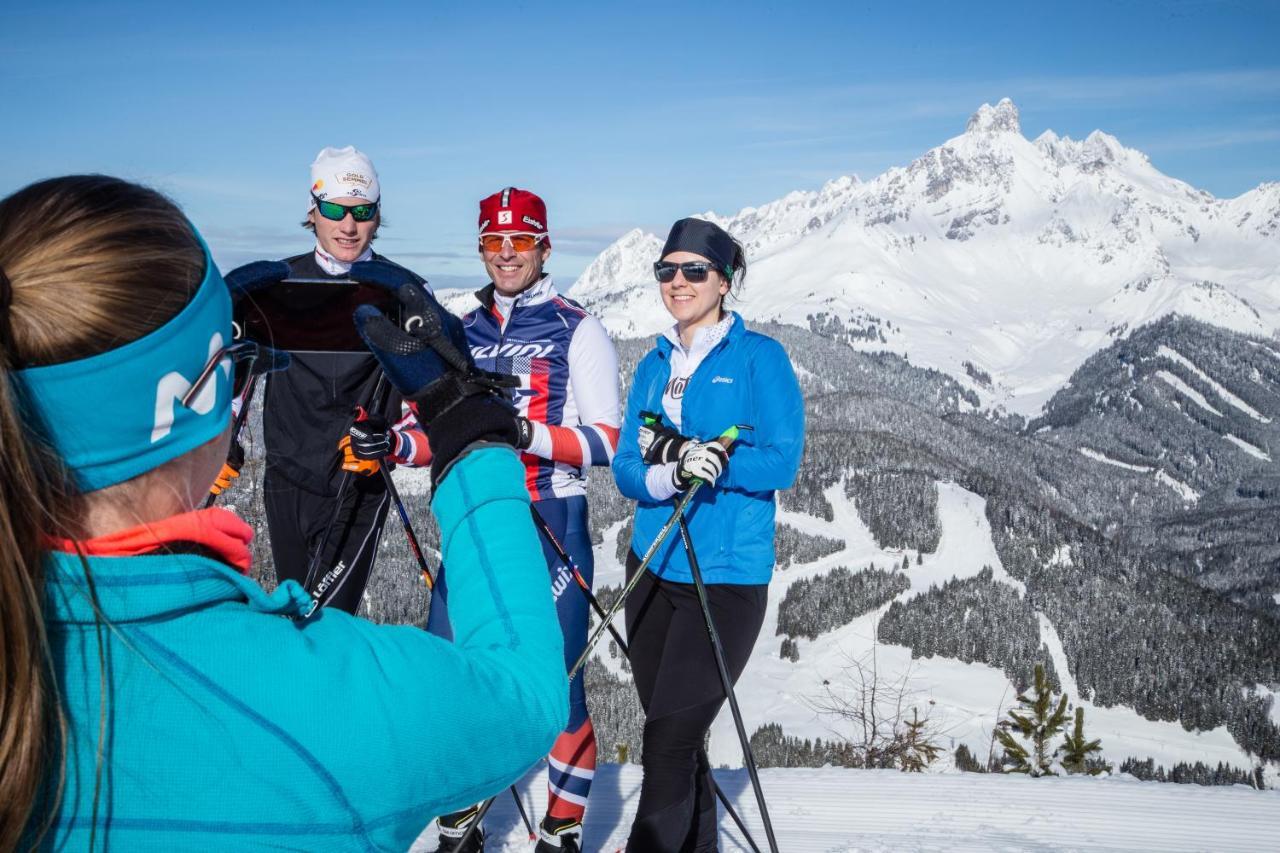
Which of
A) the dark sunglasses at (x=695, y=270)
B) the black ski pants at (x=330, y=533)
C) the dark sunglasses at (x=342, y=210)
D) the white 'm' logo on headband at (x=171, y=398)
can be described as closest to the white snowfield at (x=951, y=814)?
the black ski pants at (x=330, y=533)

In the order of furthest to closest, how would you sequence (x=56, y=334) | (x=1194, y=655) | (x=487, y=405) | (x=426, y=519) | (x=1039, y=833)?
(x=426, y=519), (x=1194, y=655), (x=1039, y=833), (x=487, y=405), (x=56, y=334)

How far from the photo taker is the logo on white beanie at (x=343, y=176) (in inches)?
200

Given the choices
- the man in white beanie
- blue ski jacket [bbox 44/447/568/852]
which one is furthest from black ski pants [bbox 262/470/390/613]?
blue ski jacket [bbox 44/447/568/852]

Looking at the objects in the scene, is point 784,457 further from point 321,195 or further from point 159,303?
point 159,303

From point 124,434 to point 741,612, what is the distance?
151 inches

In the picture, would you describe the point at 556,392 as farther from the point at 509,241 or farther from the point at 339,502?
the point at 339,502

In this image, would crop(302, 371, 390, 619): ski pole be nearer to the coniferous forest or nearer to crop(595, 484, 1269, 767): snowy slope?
the coniferous forest

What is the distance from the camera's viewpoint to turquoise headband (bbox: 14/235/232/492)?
A: 1103mm

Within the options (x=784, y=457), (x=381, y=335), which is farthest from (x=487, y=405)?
(x=784, y=457)

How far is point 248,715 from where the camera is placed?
3.78 feet

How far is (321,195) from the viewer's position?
5062 mm

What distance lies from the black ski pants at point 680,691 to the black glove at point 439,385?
111 inches

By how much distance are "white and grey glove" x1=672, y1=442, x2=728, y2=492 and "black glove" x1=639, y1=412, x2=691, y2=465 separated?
0.20ft

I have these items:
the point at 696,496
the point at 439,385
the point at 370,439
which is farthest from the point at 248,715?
the point at 696,496
